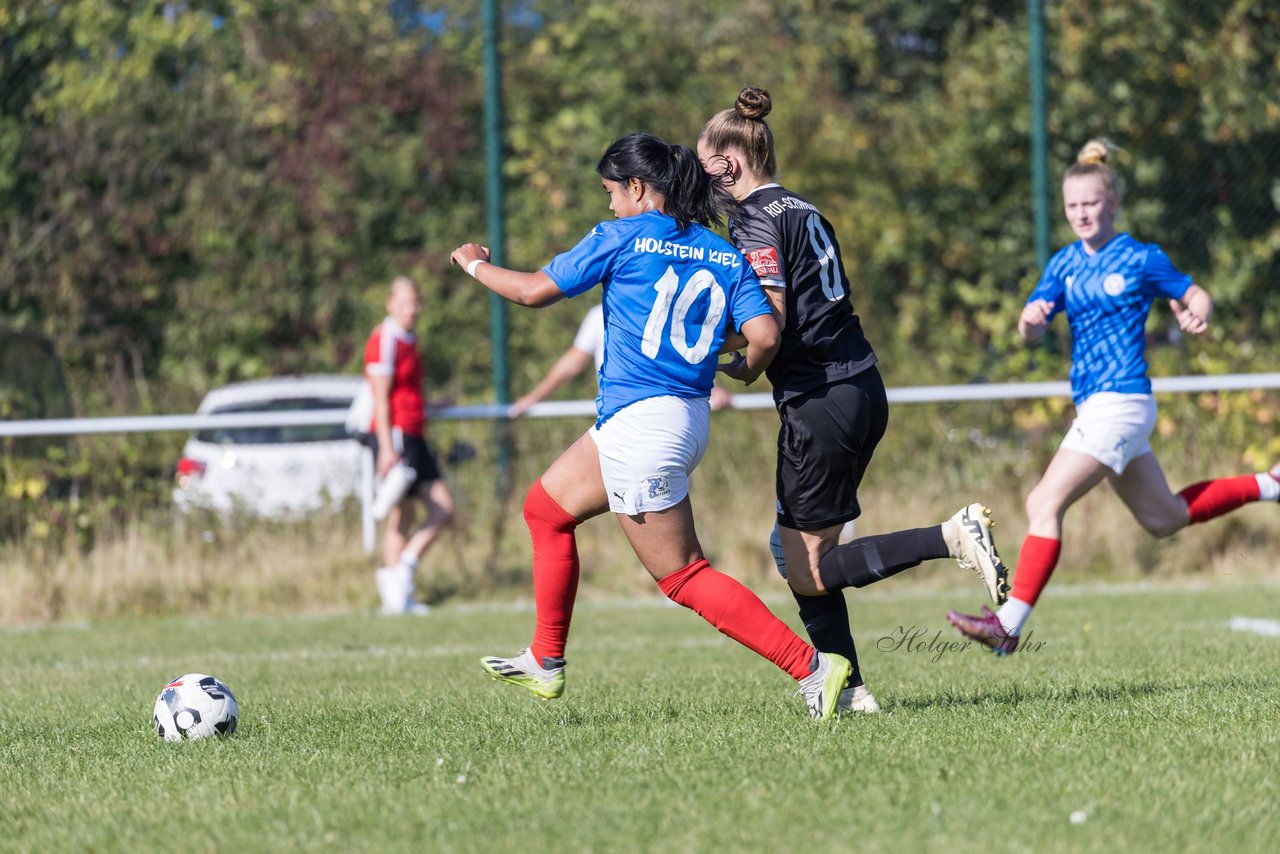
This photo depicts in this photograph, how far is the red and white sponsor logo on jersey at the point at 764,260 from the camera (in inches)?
196

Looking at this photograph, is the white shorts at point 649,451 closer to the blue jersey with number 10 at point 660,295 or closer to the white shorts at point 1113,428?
the blue jersey with number 10 at point 660,295

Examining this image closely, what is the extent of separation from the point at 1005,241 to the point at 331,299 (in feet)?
23.0

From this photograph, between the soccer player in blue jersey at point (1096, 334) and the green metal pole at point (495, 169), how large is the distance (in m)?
5.86

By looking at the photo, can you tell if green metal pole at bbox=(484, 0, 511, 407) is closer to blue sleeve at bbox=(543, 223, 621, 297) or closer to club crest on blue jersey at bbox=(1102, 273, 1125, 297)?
club crest on blue jersey at bbox=(1102, 273, 1125, 297)

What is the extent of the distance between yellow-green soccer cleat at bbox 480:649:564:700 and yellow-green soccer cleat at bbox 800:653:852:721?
81 cm

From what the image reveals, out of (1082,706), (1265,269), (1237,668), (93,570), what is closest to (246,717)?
(1082,706)

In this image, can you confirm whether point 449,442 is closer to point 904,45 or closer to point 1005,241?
point 1005,241

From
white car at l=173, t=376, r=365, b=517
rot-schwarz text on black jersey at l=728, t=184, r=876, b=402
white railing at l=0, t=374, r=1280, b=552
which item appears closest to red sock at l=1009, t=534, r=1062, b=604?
rot-schwarz text on black jersey at l=728, t=184, r=876, b=402

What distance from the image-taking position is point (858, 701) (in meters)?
5.22

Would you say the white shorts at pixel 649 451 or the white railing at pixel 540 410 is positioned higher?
the white shorts at pixel 649 451

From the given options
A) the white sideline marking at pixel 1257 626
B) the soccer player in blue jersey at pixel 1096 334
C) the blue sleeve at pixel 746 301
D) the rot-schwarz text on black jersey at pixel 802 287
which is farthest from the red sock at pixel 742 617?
the white sideline marking at pixel 1257 626

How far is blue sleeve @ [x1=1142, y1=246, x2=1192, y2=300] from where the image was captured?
21.8 feet

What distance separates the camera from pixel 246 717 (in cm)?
553

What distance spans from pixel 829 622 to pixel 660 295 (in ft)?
4.23
